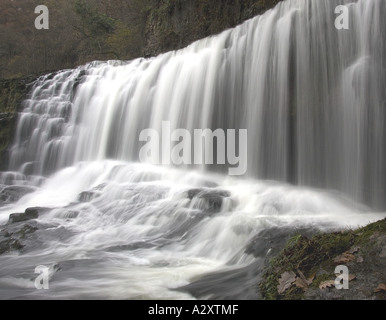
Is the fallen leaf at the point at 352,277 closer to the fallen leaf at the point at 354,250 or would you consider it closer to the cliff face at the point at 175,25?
the fallen leaf at the point at 354,250

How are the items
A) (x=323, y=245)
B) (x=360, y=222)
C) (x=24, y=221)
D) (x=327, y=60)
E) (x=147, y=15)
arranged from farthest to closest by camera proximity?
1. (x=147, y=15)
2. (x=24, y=221)
3. (x=327, y=60)
4. (x=360, y=222)
5. (x=323, y=245)

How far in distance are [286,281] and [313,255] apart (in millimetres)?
414

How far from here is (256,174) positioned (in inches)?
368

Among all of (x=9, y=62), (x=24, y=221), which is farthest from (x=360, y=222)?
(x=9, y=62)

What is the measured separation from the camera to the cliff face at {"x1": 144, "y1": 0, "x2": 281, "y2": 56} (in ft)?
45.2

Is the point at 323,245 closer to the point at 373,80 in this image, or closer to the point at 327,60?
the point at 373,80

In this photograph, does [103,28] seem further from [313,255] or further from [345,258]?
[345,258]

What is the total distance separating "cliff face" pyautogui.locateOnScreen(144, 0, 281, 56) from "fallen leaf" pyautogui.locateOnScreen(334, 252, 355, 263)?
34.3 feet

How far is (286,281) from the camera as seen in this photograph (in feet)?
12.4

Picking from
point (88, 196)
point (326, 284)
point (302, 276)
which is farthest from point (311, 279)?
point (88, 196)

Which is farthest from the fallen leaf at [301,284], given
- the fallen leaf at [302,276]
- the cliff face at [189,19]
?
the cliff face at [189,19]

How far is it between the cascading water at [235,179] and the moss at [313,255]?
43cm

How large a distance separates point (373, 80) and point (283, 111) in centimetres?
217

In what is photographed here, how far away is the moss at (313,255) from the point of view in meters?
3.78
